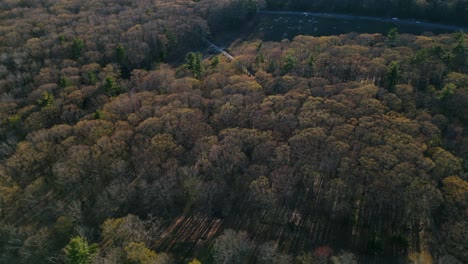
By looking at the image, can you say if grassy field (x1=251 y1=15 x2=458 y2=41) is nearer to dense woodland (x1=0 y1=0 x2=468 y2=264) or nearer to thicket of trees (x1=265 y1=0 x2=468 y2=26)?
thicket of trees (x1=265 y1=0 x2=468 y2=26)

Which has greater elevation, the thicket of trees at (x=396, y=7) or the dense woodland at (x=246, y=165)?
the thicket of trees at (x=396, y=7)

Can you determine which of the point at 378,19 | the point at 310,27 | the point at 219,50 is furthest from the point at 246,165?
the point at 378,19

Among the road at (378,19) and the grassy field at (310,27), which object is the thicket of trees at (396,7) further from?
the grassy field at (310,27)

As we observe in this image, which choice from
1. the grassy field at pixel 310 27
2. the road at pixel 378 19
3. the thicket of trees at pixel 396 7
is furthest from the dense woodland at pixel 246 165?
the grassy field at pixel 310 27

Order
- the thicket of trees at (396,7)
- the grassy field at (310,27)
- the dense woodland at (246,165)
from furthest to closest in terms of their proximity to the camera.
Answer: the grassy field at (310,27)
the thicket of trees at (396,7)
the dense woodland at (246,165)

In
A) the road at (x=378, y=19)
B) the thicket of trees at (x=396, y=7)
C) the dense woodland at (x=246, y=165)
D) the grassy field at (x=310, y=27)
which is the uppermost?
the thicket of trees at (x=396, y=7)

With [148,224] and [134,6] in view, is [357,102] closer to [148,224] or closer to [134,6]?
[148,224]

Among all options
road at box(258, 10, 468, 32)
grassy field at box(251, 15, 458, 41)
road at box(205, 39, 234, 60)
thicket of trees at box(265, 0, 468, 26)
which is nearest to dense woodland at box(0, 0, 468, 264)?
road at box(258, 10, 468, 32)
